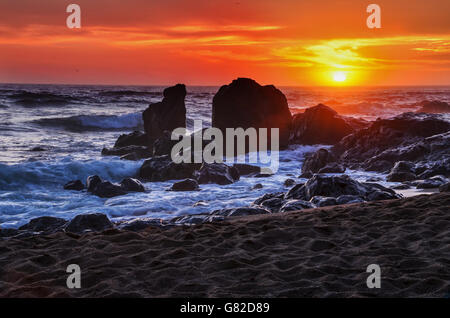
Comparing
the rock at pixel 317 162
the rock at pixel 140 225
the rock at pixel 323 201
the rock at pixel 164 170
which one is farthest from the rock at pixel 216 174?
the rock at pixel 140 225

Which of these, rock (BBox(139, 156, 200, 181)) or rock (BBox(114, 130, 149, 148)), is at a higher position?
rock (BBox(114, 130, 149, 148))

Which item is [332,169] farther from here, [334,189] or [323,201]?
[323,201]

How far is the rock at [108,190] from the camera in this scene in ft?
41.7

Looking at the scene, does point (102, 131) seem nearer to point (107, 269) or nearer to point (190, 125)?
point (190, 125)

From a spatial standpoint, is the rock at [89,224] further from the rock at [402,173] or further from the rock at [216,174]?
the rock at [402,173]

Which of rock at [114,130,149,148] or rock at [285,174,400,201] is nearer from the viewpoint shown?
rock at [285,174,400,201]

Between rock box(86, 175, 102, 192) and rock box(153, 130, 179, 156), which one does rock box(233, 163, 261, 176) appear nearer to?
rock box(153, 130, 179, 156)

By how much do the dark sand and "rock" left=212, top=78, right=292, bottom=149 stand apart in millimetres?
13673

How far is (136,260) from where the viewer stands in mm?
6078

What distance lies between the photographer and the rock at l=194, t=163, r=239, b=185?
14.3 m

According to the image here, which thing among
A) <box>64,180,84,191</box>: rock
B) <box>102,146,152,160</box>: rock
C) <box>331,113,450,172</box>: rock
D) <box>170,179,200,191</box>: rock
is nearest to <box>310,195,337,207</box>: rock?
<box>170,179,200,191</box>: rock

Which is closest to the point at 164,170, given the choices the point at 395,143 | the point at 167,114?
the point at 167,114
